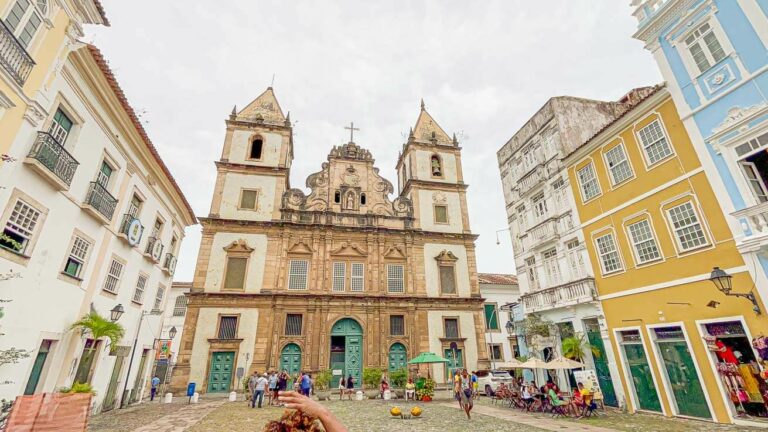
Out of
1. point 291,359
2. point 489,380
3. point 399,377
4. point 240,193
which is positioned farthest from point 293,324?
point 489,380

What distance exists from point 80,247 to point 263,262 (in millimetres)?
13480

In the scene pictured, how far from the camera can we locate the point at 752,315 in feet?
31.0

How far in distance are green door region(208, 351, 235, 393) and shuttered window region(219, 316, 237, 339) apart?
3.36 feet

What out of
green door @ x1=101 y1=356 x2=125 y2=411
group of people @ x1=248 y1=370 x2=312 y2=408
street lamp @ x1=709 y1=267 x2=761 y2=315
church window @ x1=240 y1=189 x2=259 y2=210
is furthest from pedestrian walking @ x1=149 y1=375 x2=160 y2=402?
street lamp @ x1=709 y1=267 x2=761 y2=315

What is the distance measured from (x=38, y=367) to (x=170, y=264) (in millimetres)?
9606

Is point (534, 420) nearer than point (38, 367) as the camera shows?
No

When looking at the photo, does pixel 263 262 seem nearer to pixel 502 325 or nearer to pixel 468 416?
pixel 468 416

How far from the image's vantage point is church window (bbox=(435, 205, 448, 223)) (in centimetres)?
2933

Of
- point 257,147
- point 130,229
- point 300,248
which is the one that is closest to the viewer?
point 130,229

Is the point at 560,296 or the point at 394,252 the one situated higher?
the point at 394,252

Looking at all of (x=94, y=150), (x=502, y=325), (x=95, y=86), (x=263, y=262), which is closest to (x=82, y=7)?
(x=95, y=86)

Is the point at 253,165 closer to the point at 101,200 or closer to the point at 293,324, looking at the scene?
the point at 293,324

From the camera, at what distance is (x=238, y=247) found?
80.2 ft

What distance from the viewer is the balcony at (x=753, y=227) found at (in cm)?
908
